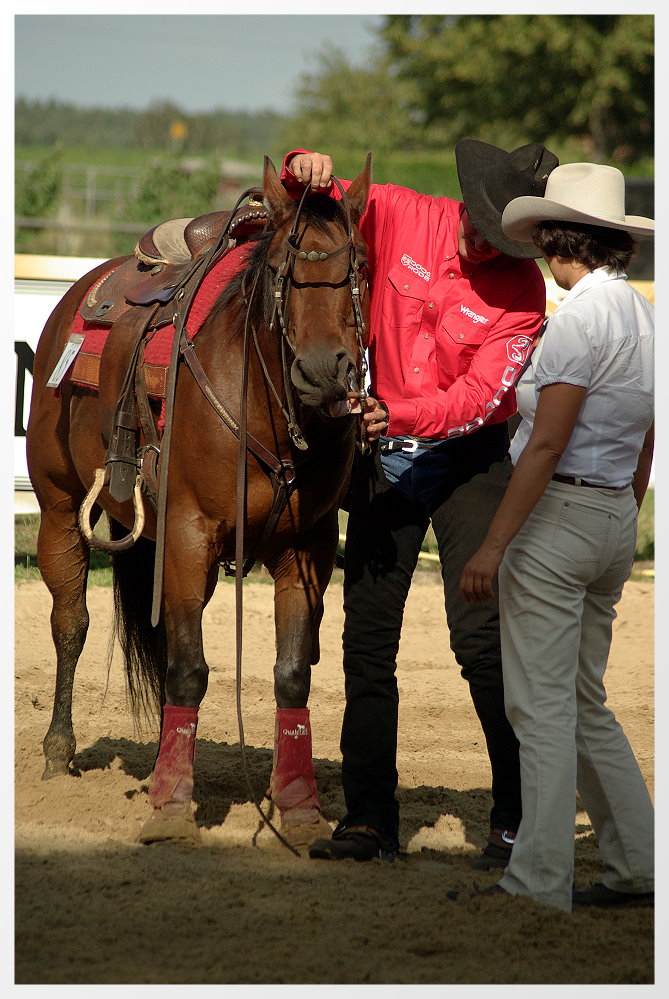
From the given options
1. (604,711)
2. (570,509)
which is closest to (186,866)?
(604,711)

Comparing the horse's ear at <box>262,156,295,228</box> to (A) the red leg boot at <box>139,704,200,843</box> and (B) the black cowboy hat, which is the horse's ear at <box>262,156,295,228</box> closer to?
(B) the black cowboy hat

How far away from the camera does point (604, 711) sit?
3146 millimetres

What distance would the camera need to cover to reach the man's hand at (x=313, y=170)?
3.18 metres

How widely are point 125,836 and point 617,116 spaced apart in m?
21.8

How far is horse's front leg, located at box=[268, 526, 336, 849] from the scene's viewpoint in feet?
11.9

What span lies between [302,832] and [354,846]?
21cm

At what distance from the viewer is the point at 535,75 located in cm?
2152

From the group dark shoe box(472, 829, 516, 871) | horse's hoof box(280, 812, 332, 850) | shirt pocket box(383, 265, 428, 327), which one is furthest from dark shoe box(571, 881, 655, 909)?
shirt pocket box(383, 265, 428, 327)

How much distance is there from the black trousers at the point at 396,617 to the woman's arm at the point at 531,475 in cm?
55

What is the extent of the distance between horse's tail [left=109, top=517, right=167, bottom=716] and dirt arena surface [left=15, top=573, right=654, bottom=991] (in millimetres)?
322

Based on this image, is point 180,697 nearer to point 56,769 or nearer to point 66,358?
point 56,769

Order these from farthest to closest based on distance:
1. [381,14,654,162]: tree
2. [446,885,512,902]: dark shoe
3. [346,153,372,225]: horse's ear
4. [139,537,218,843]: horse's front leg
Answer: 1. [381,14,654,162]: tree
2. [139,537,218,843]: horse's front leg
3. [346,153,372,225]: horse's ear
4. [446,885,512,902]: dark shoe

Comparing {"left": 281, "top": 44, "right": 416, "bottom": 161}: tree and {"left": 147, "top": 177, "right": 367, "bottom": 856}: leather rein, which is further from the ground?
{"left": 281, "top": 44, "right": 416, "bottom": 161}: tree

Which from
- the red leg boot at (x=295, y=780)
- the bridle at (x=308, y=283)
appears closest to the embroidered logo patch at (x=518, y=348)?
the bridle at (x=308, y=283)
